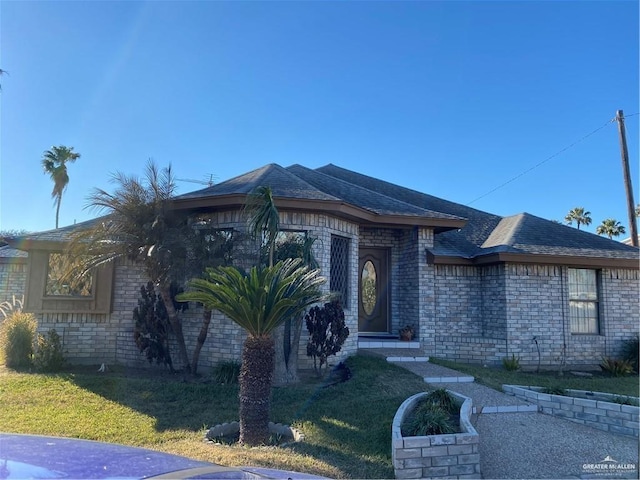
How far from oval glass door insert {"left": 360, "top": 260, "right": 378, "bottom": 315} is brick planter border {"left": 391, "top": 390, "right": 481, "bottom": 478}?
7061 millimetres

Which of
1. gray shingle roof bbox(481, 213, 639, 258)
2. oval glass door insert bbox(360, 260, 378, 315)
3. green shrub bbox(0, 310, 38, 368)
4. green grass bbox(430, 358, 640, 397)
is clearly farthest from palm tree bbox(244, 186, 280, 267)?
gray shingle roof bbox(481, 213, 639, 258)

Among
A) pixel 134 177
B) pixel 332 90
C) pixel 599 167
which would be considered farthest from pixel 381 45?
pixel 599 167

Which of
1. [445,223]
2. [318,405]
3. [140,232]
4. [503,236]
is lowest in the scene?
[318,405]

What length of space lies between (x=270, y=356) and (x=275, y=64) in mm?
7502

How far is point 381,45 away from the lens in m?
10.2

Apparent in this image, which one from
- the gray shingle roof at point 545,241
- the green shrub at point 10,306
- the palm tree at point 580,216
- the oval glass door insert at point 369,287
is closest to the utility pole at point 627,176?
the gray shingle roof at point 545,241

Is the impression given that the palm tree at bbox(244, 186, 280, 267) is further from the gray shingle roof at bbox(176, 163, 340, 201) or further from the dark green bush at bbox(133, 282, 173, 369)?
the dark green bush at bbox(133, 282, 173, 369)

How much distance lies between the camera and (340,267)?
9883 millimetres

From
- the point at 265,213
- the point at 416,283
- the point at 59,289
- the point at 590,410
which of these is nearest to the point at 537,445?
the point at 590,410

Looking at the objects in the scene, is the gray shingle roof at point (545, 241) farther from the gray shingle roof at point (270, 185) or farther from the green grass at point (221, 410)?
the gray shingle roof at point (270, 185)

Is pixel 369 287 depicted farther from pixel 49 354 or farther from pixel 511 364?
pixel 49 354

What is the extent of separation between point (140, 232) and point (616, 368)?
37.0ft

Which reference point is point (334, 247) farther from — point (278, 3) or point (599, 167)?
point (599, 167)

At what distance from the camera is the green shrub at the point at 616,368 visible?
1017 cm
